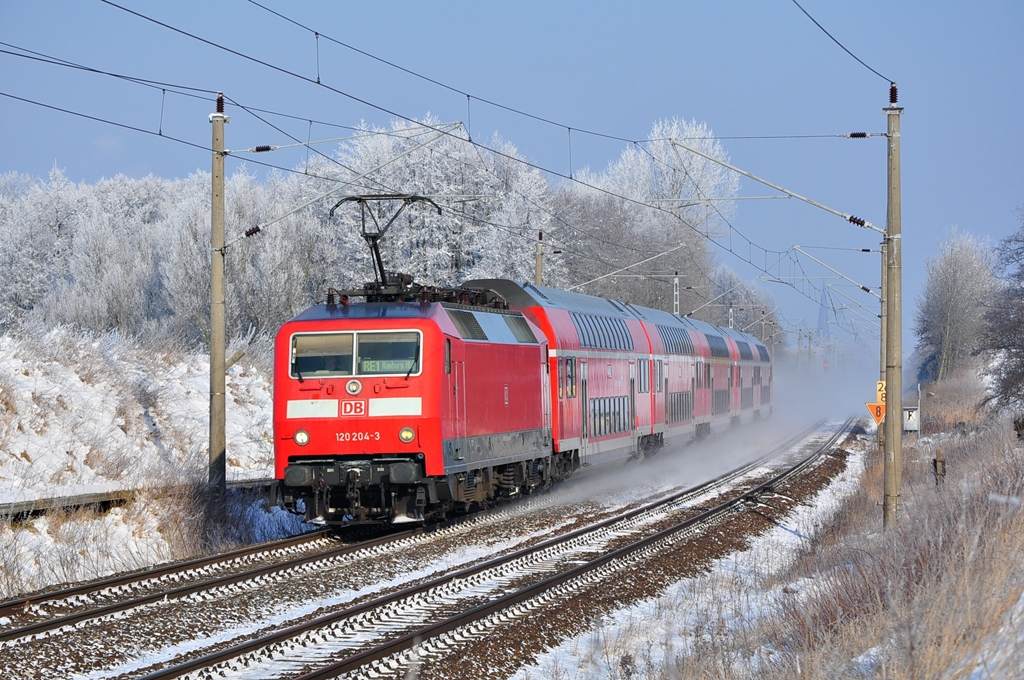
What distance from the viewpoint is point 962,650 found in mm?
6016

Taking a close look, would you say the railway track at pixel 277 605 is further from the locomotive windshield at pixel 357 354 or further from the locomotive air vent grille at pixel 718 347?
the locomotive air vent grille at pixel 718 347

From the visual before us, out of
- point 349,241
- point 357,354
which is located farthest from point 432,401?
point 349,241

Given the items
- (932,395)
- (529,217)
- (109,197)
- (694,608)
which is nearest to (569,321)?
(694,608)

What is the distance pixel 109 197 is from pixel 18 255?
19.2m

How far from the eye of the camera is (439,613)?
10.4 meters

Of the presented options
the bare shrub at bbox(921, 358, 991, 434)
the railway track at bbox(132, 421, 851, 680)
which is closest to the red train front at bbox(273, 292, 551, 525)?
the railway track at bbox(132, 421, 851, 680)

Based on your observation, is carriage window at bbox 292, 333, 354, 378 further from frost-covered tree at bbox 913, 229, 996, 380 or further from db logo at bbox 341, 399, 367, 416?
frost-covered tree at bbox 913, 229, 996, 380

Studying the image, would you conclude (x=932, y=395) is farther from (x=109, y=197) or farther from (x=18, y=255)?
(x=109, y=197)

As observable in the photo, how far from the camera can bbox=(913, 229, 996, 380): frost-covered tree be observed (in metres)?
69.1

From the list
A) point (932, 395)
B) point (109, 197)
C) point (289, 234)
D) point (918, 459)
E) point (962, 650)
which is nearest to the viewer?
point (962, 650)

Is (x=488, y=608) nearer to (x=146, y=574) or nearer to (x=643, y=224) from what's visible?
(x=146, y=574)

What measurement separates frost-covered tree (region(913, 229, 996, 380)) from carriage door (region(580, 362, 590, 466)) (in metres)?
52.4

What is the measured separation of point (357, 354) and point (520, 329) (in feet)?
13.8

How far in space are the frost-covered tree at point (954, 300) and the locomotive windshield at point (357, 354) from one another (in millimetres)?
59573
